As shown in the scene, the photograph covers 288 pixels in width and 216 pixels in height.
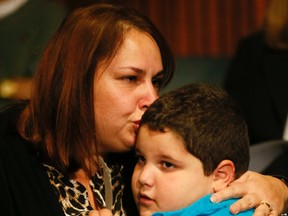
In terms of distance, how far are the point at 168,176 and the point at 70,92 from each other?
0.32 meters

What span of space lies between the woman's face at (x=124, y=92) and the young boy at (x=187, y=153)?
0.35 ft

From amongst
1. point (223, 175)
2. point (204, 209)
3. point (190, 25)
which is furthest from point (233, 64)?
point (204, 209)

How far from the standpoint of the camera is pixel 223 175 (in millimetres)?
1445

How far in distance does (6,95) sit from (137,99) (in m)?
1.15

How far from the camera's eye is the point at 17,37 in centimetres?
264

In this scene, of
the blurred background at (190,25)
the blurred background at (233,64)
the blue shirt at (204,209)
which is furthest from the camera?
the blurred background at (190,25)

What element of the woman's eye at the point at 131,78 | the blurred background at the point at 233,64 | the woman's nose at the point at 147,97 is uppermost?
the woman's eye at the point at 131,78

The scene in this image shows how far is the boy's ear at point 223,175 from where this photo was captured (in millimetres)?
1422

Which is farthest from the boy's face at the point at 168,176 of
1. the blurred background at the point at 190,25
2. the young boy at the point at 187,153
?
the blurred background at the point at 190,25

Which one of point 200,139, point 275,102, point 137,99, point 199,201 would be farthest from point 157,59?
point 275,102

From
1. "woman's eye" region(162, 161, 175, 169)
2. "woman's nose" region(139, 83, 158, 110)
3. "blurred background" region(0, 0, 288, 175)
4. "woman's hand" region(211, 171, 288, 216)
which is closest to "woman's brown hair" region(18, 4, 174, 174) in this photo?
"woman's nose" region(139, 83, 158, 110)

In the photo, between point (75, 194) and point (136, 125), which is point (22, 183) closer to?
point (75, 194)

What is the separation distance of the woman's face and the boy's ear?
0.78 feet

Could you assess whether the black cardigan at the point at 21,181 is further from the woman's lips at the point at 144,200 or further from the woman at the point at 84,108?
the woman's lips at the point at 144,200
